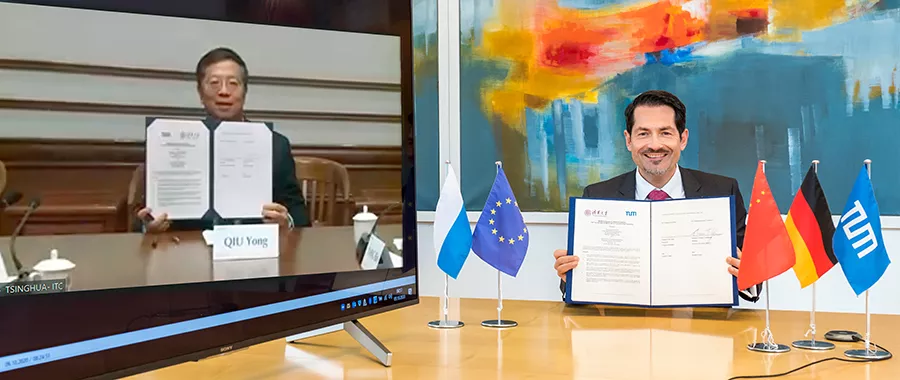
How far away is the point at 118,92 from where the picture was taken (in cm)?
89

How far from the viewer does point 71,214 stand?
849 millimetres

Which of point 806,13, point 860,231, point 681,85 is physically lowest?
point 860,231

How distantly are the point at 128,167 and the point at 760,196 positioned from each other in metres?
1.16

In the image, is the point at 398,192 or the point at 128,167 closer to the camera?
the point at 128,167

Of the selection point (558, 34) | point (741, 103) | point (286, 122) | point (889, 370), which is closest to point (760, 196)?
point (889, 370)

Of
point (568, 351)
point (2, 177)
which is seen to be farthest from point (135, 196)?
point (568, 351)

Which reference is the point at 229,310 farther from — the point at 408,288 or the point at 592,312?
the point at 592,312

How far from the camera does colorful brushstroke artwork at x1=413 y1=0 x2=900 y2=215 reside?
2.68 m

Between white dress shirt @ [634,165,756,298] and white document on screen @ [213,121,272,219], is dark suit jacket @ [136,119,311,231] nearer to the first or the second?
white document on screen @ [213,121,272,219]

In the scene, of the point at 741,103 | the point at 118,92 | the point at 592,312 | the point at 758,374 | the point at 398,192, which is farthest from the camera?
the point at 741,103

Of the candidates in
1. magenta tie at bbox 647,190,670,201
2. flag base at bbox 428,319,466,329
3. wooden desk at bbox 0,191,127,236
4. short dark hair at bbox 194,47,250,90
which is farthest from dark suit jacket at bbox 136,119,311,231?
magenta tie at bbox 647,190,670,201

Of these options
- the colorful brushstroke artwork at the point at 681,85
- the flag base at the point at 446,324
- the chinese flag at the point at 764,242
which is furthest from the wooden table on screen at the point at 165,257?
the colorful brushstroke artwork at the point at 681,85

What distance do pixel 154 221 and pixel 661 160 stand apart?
1941mm

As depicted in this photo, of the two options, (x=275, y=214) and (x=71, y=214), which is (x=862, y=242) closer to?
(x=275, y=214)
